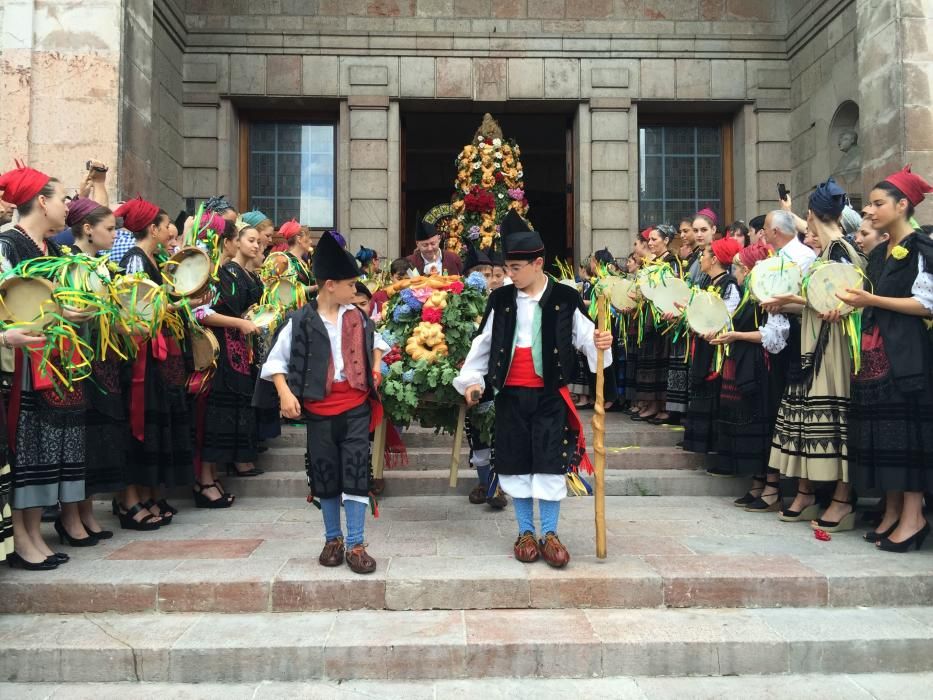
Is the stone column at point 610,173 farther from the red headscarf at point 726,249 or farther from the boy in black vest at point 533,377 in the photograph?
the boy in black vest at point 533,377

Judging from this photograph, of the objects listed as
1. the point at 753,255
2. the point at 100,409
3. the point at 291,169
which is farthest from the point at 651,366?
the point at 291,169

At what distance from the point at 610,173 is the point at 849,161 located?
3.46 meters

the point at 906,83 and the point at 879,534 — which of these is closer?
the point at 879,534

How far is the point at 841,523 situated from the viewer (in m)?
5.16

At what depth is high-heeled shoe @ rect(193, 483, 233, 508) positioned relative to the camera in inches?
234

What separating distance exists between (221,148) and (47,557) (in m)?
8.82

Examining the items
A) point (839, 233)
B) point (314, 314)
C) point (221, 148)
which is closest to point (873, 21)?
point (839, 233)

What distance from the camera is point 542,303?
461 cm

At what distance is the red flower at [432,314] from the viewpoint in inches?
216

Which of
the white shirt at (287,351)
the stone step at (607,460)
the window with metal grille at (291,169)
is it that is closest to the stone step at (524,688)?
the white shirt at (287,351)

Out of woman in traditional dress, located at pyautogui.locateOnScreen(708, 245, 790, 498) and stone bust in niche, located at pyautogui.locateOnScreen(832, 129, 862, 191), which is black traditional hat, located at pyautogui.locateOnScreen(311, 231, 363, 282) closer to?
woman in traditional dress, located at pyautogui.locateOnScreen(708, 245, 790, 498)

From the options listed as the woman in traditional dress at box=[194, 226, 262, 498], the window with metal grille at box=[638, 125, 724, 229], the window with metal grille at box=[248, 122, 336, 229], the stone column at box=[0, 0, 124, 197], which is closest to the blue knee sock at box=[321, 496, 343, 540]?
the woman in traditional dress at box=[194, 226, 262, 498]

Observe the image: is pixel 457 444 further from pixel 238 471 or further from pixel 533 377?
pixel 238 471

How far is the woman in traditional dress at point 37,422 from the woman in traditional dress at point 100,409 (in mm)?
196
